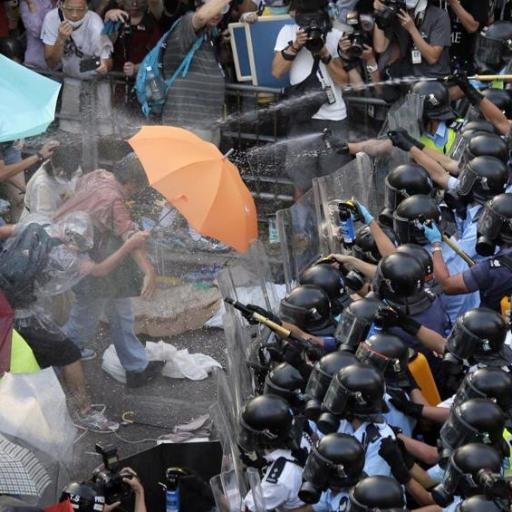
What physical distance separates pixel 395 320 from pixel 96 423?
2.53 m

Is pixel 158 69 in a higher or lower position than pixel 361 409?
lower

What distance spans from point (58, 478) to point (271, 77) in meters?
5.11

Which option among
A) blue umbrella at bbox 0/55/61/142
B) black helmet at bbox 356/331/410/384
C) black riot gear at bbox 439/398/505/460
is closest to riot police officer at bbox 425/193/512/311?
black helmet at bbox 356/331/410/384

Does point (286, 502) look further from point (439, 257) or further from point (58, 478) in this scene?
point (439, 257)

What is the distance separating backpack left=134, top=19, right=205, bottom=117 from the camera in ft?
38.0

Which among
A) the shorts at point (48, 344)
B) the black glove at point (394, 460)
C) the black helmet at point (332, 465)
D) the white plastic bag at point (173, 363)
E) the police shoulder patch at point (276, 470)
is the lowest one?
the white plastic bag at point (173, 363)

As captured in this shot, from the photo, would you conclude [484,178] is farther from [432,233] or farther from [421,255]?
[421,255]

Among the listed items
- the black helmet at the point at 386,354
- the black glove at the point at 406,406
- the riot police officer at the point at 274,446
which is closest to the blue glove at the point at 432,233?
the black helmet at the point at 386,354

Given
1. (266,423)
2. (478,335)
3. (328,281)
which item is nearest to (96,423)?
(328,281)

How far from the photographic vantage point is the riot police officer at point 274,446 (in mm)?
7227

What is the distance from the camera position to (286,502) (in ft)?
23.8

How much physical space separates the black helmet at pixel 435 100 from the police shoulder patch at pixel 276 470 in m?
3.84

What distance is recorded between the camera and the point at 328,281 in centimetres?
867

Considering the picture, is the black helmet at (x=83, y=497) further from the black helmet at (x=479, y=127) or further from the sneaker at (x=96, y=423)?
the black helmet at (x=479, y=127)
